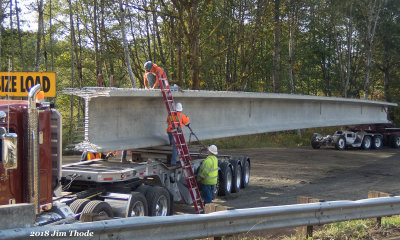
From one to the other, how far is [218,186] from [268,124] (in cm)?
581

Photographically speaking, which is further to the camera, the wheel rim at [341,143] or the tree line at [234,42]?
the tree line at [234,42]

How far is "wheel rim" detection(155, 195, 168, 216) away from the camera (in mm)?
9889

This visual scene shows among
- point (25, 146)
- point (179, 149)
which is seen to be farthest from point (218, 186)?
point (25, 146)

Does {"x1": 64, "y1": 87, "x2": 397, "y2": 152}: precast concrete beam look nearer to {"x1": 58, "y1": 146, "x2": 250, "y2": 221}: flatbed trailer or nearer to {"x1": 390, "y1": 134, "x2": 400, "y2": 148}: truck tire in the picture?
{"x1": 58, "y1": 146, "x2": 250, "y2": 221}: flatbed trailer

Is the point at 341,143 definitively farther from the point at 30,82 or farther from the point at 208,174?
the point at 30,82

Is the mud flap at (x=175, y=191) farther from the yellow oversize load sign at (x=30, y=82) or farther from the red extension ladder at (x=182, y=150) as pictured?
the yellow oversize load sign at (x=30, y=82)

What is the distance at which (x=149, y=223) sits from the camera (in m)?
5.23

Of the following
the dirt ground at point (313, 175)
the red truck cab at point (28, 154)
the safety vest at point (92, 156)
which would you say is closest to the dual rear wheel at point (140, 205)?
the red truck cab at point (28, 154)

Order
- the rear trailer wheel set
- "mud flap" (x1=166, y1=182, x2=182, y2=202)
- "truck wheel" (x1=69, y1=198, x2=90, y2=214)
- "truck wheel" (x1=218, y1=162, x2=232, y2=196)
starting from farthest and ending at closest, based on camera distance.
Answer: the rear trailer wheel set, "truck wheel" (x1=218, y1=162, x2=232, y2=196), "mud flap" (x1=166, y1=182, x2=182, y2=202), "truck wheel" (x1=69, y1=198, x2=90, y2=214)

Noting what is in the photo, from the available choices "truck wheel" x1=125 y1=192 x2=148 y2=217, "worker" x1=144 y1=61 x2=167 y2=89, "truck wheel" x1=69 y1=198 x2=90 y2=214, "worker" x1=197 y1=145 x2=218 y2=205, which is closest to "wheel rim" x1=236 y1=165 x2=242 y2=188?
"worker" x1=197 y1=145 x2=218 y2=205

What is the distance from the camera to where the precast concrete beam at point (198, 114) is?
9.95m

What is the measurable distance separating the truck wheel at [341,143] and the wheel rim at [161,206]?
19285mm

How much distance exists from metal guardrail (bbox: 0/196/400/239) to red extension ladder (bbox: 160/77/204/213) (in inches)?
172

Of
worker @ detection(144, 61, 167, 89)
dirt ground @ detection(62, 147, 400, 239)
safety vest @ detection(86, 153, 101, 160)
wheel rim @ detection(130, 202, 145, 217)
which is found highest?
worker @ detection(144, 61, 167, 89)
